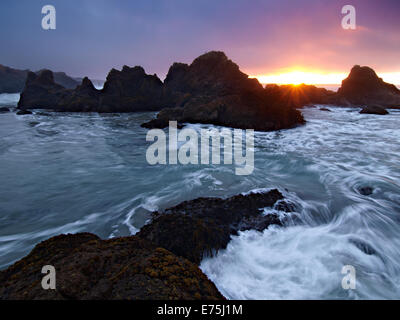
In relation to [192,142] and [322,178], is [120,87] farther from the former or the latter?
[322,178]

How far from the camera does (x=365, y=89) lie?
32562 millimetres

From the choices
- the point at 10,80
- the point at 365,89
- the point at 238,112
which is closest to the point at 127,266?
the point at 238,112

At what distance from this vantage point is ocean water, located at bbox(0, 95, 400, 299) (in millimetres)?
2926

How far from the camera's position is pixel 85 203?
5.05 meters

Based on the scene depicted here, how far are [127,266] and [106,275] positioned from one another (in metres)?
0.20

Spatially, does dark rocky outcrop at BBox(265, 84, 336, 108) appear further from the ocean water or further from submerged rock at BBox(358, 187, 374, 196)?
submerged rock at BBox(358, 187, 374, 196)

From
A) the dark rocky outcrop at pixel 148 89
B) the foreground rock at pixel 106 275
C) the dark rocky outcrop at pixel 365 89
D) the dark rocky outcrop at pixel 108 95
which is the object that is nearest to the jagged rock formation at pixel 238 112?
the dark rocky outcrop at pixel 148 89

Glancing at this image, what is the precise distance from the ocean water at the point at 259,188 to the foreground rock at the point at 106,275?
2.87 ft

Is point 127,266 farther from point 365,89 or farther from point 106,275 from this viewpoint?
point 365,89

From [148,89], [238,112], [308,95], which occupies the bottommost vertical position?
[238,112]

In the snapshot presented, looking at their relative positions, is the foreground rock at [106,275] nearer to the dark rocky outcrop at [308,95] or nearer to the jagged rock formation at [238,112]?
the jagged rock formation at [238,112]

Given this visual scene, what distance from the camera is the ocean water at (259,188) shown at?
293cm

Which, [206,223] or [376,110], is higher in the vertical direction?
[376,110]

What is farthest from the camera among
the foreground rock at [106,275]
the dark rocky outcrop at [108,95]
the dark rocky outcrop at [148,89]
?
the dark rocky outcrop at [108,95]
